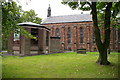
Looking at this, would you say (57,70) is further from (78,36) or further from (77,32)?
(77,32)

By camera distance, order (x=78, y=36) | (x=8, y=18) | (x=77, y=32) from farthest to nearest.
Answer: (x=77, y=32)
(x=78, y=36)
(x=8, y=18)

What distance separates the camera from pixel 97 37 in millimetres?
11180

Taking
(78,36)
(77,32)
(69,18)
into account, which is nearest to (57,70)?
(78,36)

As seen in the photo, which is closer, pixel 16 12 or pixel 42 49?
pixel 16 12

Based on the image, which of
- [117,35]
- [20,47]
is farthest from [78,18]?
[20,47]

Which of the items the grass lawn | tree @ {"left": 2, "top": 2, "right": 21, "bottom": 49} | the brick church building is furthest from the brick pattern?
tree @ {"left": 2, "top": 2, "right": 21, "bottom": 49}

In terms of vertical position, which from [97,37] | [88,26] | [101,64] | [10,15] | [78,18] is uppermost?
[78,18]

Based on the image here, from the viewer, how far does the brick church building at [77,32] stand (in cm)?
4075

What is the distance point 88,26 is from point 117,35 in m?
9.69

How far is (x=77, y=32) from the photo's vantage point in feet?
147

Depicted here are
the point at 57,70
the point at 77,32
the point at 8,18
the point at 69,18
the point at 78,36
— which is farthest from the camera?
the point at 69,18

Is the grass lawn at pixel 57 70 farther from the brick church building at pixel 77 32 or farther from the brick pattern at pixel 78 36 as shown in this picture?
the brick church building at pixel 77 32

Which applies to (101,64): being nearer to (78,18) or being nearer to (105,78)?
(105,78)

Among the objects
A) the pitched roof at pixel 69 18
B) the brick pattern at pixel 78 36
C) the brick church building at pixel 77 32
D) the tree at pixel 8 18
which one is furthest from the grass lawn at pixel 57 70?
the pitched roof at pixel 69 18
